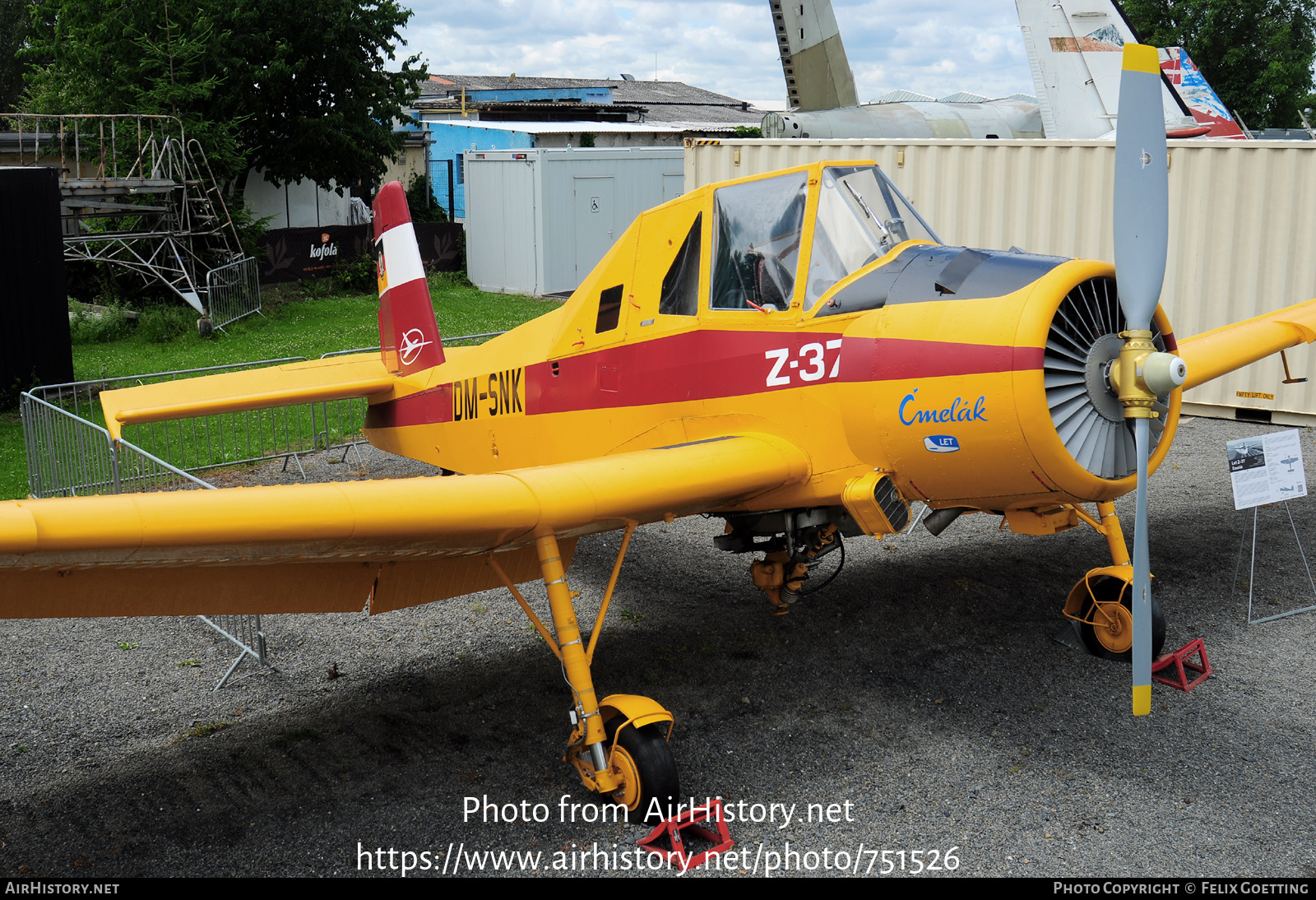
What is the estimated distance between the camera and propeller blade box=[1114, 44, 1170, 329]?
4719mm

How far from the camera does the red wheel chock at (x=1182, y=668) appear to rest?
612cm

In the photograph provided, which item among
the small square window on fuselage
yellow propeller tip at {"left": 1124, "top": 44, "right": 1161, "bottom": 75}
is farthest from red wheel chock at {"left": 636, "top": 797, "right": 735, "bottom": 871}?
yellow propeller tip at {"left": 1124, "top": 44, "right": 1161, "bottom": 75}

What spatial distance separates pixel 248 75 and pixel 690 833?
25.1m

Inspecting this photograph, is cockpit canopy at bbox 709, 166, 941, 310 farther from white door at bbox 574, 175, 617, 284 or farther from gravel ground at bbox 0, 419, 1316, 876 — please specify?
white door at bbox 574, 175, 617, 284

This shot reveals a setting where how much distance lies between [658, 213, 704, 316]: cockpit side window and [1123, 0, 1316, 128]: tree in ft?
152

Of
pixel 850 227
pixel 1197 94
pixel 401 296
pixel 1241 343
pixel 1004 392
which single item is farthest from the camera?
pixel 1197 94

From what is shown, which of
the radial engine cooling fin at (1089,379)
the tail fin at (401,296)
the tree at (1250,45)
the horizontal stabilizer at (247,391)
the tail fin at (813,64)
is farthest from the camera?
the tree at (1250,45)

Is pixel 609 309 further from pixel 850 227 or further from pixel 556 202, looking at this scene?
pixel 556 202

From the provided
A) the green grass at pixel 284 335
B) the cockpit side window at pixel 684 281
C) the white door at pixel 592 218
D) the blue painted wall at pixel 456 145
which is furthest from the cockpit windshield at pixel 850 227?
the blue painted wall at pixel 456 145

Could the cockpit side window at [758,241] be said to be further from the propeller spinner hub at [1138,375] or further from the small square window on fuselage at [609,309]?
the propeller spinner hub at [1138,375]

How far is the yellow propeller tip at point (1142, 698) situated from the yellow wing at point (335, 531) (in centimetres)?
189

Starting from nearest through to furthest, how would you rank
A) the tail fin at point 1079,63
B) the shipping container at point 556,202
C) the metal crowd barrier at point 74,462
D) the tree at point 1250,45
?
the metal crowd barrier at point 74,462 → the tail fin at point 1079,63 → the shipping container at point 556,202 → the tree at point 1250,45

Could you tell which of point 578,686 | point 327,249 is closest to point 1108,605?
point 578,686

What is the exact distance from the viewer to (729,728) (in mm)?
A: 5777
